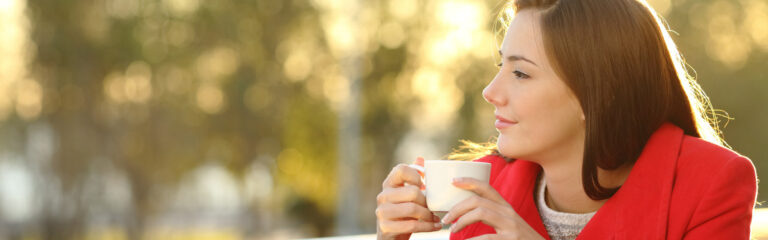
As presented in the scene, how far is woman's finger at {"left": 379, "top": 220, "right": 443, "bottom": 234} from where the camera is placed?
154cm

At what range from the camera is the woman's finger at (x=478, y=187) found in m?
1.39

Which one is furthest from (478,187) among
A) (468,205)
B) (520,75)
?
(520,75)

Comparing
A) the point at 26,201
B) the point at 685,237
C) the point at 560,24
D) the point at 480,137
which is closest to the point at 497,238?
the point at 685,237

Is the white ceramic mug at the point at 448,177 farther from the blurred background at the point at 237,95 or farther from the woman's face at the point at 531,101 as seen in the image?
the blurred background at the point at 237,95

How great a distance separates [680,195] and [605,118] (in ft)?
0.69

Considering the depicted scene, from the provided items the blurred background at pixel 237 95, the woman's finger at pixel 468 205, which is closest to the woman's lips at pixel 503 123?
the woman's finger at pixel 468 205

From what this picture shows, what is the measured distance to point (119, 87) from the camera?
16.4m

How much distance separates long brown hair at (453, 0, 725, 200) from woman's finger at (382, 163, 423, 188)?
354mm

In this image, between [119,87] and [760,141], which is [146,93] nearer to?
[119,87]

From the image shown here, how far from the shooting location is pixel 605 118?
1552 mm

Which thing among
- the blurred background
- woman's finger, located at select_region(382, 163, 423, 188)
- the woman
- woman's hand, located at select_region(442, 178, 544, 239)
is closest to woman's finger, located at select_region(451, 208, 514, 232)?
woman's hand, located at select_region(442, 178, 544, 239)

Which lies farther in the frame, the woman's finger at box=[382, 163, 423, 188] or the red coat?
the woman's finger at box=[382, 163, 423, 188]

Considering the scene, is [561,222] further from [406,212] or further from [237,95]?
[237,95]

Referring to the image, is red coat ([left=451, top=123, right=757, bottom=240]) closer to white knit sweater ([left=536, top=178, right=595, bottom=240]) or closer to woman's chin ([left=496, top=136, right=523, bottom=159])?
white knit sweater ([left=536, top=178, right=595, bottom=240])
